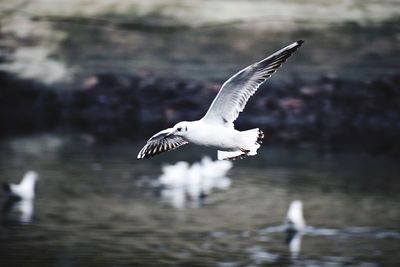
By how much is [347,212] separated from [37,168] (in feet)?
18.4

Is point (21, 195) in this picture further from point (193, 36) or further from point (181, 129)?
point (193, 36)

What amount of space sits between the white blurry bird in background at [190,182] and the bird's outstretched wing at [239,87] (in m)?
7.03

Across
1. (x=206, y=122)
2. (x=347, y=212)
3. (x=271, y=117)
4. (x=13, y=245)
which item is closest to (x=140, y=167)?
(x=347, y=212)

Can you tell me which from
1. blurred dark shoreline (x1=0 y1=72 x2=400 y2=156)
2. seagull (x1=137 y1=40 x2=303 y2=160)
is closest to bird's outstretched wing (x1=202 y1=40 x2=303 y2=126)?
seagull (x1=137 y1=40 x2=303 y2=160)

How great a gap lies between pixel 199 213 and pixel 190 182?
2174 mm

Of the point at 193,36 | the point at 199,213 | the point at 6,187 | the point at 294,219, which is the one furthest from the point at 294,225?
the point at 193,36

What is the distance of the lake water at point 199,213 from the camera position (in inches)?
573

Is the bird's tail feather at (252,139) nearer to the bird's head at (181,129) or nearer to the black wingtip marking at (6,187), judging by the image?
the bird's head at (181,129)

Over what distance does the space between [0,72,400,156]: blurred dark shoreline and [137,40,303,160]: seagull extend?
1710cm

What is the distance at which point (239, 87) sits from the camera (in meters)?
10.8

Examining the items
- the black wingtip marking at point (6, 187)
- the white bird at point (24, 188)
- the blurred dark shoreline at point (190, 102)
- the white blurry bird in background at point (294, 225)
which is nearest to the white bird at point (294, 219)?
the white blurry bird in background at point (294, 225)

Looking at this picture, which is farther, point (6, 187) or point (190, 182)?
point (190, 182)

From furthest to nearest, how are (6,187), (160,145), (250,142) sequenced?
1. (6,187)
2. (160,145)
3. (250,142)

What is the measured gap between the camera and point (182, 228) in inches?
628
